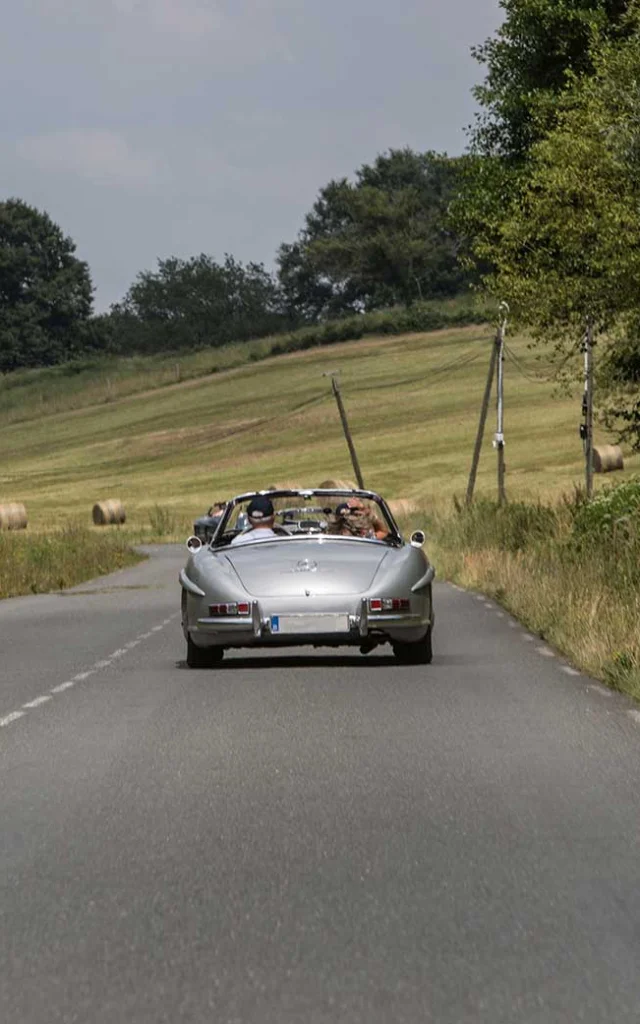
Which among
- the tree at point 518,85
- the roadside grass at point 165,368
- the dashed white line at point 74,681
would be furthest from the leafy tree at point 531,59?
the roadside grass at point 165,368

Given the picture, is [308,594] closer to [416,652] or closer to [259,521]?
[416,652]

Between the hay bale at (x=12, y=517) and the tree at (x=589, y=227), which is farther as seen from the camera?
the hay bale at (x=12, y=517)

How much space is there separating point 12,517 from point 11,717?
2341 inches

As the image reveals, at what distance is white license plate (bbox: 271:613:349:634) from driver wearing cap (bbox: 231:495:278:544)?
A: 1.33 meters

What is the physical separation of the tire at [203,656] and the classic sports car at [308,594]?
34 mm

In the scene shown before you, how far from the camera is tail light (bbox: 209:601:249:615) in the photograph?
16.0 metres

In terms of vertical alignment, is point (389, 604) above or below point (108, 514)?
above

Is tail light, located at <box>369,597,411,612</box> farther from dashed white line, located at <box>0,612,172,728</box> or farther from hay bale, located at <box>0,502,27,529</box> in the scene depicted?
hay bale, located at <box>0,502,27,529</box>

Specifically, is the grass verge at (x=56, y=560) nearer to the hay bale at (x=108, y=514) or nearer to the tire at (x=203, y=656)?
the tire at (x=203, y=656)

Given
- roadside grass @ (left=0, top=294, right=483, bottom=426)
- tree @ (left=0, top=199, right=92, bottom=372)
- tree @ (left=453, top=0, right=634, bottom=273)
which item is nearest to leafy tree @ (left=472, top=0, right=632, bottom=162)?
tree @ (left=453, top=0, right=634, bottom=273)

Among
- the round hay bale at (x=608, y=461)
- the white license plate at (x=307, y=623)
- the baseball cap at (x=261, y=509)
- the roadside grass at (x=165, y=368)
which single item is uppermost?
the baseball cap at (x=261, y=509)

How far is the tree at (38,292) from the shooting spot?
15150 cm

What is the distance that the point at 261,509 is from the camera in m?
17.5

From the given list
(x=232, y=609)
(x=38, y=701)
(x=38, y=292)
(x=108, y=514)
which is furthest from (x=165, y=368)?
(x=38, y=701)
